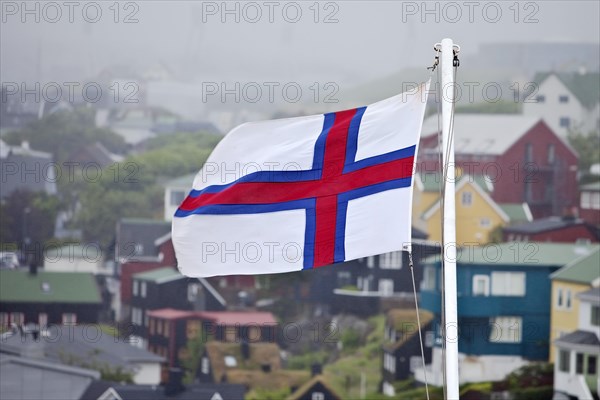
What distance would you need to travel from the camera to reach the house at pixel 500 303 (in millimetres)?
16969

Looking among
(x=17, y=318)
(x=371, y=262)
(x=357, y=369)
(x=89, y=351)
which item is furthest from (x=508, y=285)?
(x=17, y=318)

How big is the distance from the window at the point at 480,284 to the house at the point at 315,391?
7.36 feet

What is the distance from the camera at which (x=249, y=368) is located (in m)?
16.7

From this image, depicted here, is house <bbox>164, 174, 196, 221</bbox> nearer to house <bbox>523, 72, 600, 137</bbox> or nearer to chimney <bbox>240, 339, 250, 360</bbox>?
chimney <bbox>240, 339, 250, 360</bbox>

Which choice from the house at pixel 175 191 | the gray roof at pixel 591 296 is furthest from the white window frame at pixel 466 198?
the house at pixel 175 191

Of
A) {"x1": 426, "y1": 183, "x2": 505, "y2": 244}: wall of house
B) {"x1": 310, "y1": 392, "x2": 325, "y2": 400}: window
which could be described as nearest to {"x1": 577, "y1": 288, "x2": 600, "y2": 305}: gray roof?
{"x1": 426, "y1": 183, "x2": 505, "y2": 244}: wall of house

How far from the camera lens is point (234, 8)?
53.7 ft

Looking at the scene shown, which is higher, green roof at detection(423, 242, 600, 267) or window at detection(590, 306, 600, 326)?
green roof at detection(423, 242, 600, 267)

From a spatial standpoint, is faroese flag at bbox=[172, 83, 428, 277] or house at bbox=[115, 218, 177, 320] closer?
faroese flag at bbox=[172, 83, 428, 277]

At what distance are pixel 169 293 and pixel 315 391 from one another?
7.50ft

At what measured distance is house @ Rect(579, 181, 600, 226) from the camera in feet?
57.1

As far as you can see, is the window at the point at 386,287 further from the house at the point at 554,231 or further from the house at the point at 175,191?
the house at the point at 175,191

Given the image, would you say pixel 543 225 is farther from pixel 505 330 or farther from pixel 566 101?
pixel 566 101

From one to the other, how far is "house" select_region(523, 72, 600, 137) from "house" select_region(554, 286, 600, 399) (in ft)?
7.37
